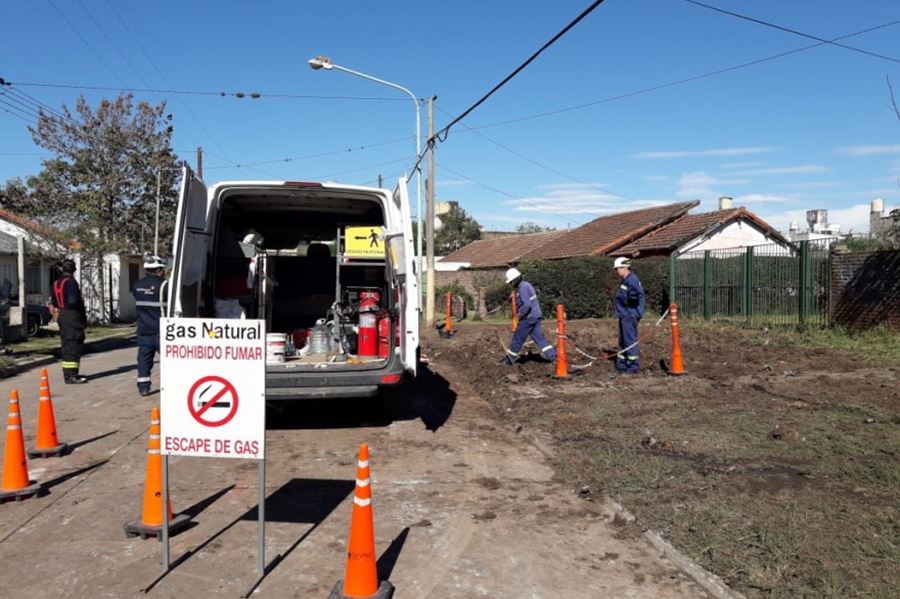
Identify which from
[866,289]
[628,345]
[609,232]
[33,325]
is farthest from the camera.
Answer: [609,232]

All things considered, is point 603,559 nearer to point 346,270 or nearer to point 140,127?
point 346,270

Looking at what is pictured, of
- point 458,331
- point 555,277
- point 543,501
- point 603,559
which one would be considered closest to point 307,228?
point 543,501

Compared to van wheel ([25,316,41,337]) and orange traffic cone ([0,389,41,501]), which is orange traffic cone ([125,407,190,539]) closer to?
orange traffic cone ([0,389,41,501])

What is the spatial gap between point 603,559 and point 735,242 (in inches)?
1134

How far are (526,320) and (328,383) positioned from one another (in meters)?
5.21

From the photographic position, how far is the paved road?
13.5ft

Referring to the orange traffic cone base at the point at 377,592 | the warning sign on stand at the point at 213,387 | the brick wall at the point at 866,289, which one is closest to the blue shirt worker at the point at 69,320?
the warning sign on stand at the point at 213,387

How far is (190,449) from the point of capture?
14.2 ft

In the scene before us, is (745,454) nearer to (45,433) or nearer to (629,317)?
(629,317)

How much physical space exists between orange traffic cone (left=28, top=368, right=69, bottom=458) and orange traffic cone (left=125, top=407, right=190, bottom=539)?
2491mm

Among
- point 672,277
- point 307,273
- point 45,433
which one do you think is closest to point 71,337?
point 307,273

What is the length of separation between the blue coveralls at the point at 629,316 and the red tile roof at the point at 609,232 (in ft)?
63.1

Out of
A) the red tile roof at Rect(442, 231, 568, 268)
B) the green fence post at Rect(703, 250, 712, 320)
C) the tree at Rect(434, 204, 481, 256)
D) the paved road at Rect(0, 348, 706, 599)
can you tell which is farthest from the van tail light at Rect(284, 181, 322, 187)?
the tree at Rect(434, 204, 481, 256)

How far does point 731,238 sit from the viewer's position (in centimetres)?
3067
